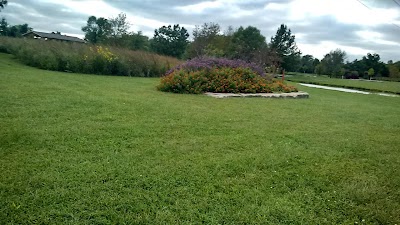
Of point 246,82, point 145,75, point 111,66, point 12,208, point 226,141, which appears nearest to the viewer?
point 12,208

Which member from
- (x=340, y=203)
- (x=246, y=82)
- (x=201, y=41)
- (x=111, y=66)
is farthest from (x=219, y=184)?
(x=201, y=41)

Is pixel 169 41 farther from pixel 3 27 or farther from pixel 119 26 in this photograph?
pixel 3 27

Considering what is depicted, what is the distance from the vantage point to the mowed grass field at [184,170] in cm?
190

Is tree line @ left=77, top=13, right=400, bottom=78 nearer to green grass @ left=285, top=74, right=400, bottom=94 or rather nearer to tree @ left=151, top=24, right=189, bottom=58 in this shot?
tree @ left=151, top=24, right=189, bottom=58

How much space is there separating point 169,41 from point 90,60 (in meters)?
26.6

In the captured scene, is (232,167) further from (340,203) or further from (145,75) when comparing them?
(145,75)

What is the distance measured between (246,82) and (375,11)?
256 inches

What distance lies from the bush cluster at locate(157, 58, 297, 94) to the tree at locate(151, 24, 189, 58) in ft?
87.7

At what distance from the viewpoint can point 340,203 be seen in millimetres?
2174

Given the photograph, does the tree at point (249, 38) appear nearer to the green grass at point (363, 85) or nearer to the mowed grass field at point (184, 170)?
the green grass at point (363, 85)

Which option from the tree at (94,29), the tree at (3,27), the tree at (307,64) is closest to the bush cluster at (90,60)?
the tree at (94,29)

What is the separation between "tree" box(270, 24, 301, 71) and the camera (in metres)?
42.6

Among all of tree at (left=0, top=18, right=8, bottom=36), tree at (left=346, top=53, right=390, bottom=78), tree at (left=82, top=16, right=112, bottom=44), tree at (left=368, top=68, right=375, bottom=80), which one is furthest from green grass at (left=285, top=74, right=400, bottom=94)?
tree at (left=0, top=18, right=8, bottom=36)

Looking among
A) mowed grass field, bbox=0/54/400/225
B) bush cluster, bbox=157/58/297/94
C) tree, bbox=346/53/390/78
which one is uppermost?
tree, bbox=346/53/390/78
